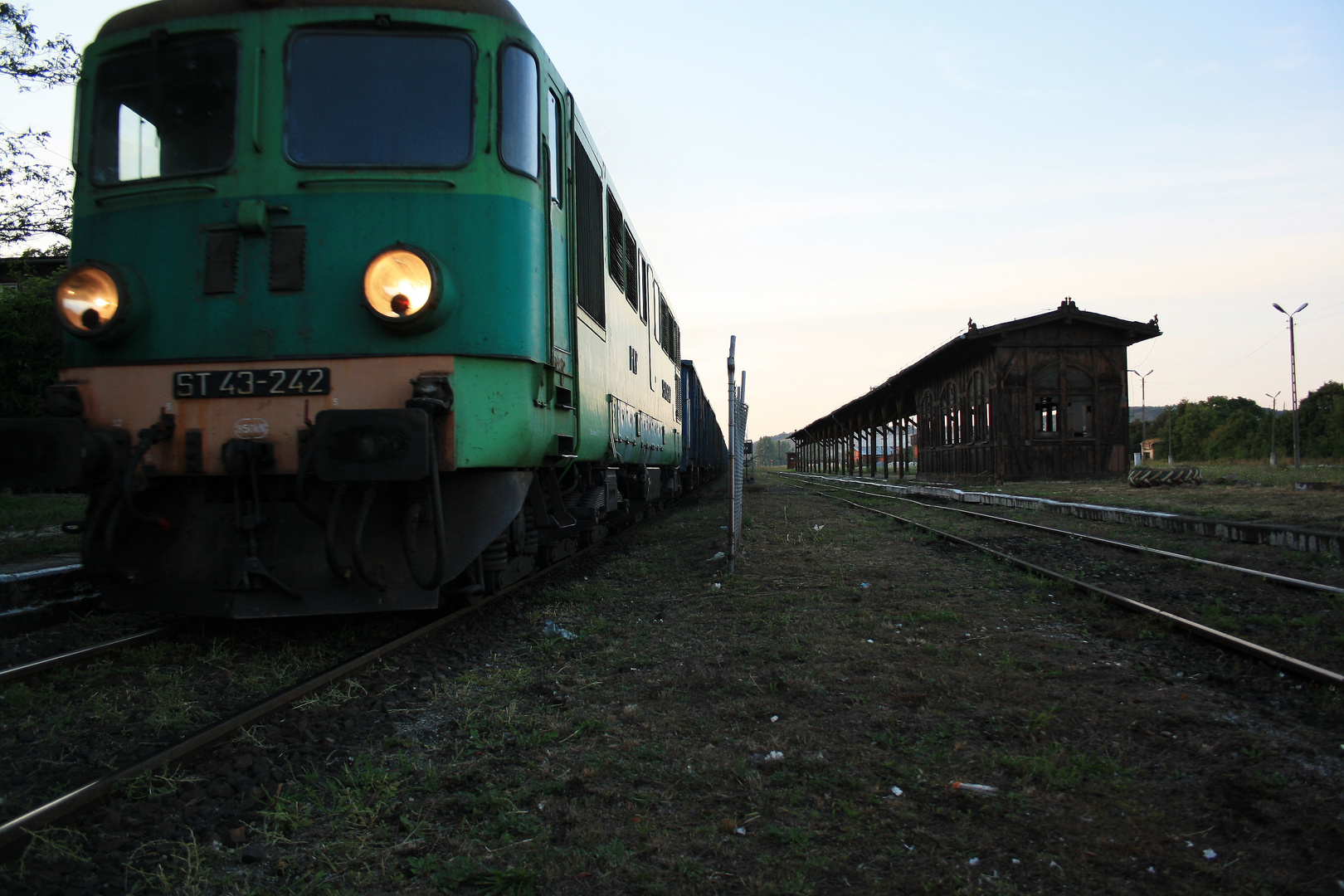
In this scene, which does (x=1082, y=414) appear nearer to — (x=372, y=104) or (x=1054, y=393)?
(x=1054, y=393)

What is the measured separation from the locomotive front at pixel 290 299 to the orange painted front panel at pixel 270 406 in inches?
0.5

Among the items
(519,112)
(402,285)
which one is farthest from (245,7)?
(402,285)

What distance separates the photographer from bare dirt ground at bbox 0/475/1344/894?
7.18ft

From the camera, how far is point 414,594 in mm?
3979

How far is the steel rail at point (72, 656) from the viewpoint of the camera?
12.0ft

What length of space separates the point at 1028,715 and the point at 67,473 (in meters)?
4.45

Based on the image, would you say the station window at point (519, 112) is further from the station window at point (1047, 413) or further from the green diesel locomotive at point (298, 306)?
the station window at point (1047, 413)

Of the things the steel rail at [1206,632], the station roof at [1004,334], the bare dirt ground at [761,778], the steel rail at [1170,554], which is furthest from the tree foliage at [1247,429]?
the bare dirt ground at [761,778]

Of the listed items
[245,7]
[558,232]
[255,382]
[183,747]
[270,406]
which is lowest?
[183,747]

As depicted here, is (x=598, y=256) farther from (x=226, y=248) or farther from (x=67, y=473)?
(x=67, y=473)

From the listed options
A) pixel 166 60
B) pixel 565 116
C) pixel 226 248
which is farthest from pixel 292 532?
pixel 565 116

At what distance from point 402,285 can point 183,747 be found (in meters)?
2.17

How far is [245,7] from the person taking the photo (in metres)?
4.15

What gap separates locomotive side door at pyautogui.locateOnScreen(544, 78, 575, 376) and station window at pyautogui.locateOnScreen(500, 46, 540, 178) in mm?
251
